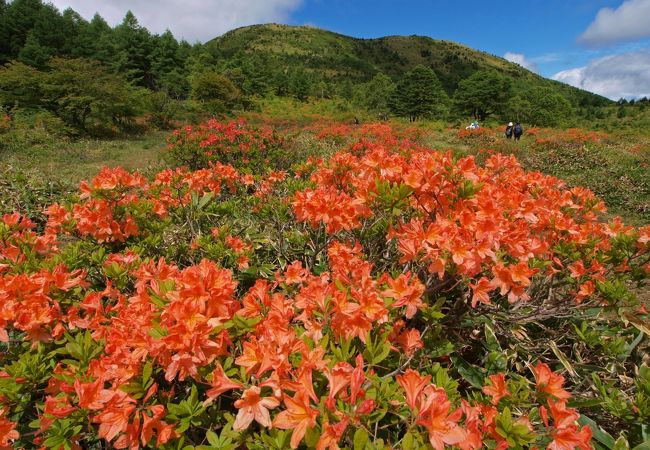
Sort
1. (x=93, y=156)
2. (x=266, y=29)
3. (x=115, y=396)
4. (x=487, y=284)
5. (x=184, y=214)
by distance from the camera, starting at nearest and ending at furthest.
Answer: (x=115, y=396) < (x=487, y=284) < (x=184, y=214) < (x=93, y=156) < (x=266, y=29)

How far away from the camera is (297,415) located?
0.86m

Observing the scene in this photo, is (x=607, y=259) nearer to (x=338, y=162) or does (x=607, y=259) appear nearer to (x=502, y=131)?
(x=338, y=162)

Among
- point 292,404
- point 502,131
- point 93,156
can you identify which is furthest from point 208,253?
point 502,131

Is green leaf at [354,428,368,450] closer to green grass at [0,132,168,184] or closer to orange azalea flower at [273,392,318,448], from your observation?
orange azalea flower at [273,392,318,448]

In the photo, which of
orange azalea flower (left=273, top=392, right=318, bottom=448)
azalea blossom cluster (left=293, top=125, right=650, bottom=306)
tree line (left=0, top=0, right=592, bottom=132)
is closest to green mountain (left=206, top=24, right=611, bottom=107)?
tree line (left=0, top=0, right=592, bottom=132)

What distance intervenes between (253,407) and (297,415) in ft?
0.42

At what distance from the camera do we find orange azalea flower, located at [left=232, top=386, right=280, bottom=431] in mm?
892

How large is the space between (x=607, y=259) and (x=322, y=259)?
178 cm

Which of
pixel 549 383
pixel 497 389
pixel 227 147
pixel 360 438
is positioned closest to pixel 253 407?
pixel 360 438

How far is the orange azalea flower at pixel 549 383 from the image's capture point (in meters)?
1.17

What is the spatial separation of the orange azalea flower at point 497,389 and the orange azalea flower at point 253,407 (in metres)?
0.80

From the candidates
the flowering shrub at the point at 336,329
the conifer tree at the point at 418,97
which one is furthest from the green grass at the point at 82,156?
the conifer tree at the point at 418,97

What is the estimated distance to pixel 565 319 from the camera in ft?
7.35

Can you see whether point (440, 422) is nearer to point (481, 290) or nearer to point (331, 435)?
point (331, 435)
